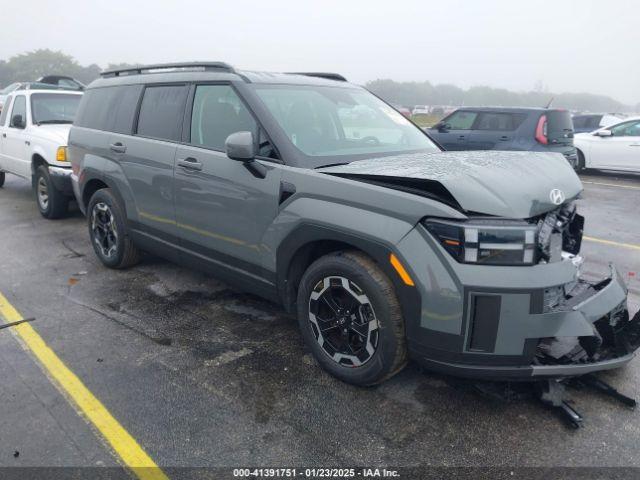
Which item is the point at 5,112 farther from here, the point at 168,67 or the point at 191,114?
the point at 191,114

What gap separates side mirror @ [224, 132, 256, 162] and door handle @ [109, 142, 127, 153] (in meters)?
1.79

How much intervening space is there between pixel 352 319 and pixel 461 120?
31.9 ft

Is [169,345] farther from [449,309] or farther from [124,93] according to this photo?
[124,93]

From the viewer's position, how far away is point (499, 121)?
35.6 feet

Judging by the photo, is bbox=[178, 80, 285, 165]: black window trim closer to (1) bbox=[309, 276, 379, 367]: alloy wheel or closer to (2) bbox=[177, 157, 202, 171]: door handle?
(2) bbox=[177, 157, 202, 171]: door handle

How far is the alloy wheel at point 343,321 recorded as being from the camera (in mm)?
2881

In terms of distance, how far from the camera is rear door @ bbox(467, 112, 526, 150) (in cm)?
1052

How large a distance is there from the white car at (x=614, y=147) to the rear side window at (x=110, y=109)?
A: 37.6 feet

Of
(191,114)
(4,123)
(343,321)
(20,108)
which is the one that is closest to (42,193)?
(20,108)

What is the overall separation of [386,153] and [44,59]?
401 ft

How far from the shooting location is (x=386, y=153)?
3699mm

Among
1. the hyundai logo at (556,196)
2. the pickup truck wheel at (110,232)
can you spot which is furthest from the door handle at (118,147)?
the hyundai logo at (556,196)

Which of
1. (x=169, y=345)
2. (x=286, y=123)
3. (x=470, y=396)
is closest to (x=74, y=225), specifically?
(x=169, y=345)

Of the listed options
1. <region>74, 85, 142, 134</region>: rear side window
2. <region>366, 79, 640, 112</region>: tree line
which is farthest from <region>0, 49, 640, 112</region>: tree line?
<region>74, 85, 142, 134</region>: rear side window
